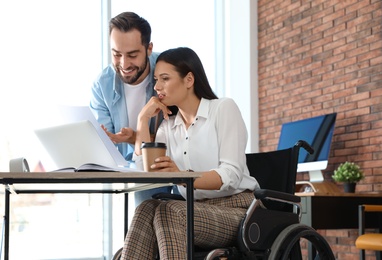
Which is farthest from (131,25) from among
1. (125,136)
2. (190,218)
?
(190,218)

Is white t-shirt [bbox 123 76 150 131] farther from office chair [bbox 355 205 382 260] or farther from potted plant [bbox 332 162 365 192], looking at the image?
potted plant [bbox 332 162 365 192]

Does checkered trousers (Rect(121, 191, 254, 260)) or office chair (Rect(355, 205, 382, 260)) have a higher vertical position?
checkered trousers (Rect(121, 191, 254, 260))

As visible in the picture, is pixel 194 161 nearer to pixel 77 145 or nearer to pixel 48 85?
pixel 77 145

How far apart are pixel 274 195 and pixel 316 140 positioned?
2.92m

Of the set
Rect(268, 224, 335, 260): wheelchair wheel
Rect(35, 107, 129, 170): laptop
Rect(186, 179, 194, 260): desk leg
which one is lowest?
Rect(268, 224, 335, 260): wheelchair wheel

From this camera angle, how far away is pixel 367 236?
13.3 feet

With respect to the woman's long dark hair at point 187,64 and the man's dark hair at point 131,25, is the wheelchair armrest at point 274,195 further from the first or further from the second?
the man's dark hair at point 131,25

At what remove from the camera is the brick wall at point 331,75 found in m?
4.94

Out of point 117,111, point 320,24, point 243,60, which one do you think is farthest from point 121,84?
point 243,60

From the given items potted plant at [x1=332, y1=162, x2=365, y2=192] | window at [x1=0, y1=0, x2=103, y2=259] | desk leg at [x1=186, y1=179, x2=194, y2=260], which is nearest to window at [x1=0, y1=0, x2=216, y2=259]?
window at [x1=0, y1=0, x2=103, y2=259]

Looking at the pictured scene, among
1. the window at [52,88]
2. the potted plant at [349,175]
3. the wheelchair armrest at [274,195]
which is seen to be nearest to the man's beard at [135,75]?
the wheelchair armrest at [274,195]

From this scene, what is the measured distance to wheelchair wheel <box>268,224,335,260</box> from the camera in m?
2.23

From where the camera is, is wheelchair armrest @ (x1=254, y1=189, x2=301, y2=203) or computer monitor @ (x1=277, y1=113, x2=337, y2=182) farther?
computer monitor @ (x1=277, y1=113, x2=337, y2=182)

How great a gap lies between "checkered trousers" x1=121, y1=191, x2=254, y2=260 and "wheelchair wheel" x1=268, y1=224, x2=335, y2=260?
0.15 meters
